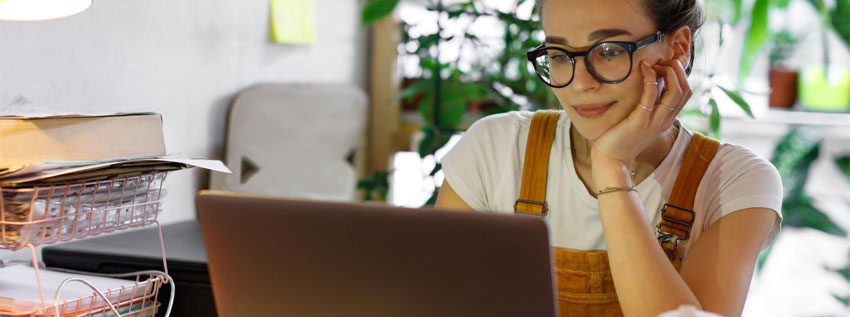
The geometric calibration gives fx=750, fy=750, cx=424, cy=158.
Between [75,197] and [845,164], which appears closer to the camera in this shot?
[75,197]

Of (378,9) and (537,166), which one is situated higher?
(378,9)

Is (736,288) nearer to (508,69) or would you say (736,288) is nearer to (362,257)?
(362,257)

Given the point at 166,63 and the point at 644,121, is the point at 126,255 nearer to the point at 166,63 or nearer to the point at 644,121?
the point at 166,63

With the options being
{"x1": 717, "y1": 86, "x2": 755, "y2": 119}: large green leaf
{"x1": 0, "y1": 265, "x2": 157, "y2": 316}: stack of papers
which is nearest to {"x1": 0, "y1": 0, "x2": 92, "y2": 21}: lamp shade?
{"x1": 0, "y1": 265, "x2": 157, "y2": 316}: stack of papers

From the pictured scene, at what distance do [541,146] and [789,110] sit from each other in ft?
5.19

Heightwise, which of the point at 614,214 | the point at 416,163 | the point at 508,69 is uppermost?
the point at 508,69

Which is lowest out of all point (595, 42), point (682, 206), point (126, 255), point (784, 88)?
point (126, 255)

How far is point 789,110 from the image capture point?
2494mm

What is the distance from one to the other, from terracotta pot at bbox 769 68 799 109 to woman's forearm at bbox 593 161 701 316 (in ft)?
5.65

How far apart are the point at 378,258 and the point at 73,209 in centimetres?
48

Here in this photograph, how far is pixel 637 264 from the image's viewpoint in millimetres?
Answer: 1006

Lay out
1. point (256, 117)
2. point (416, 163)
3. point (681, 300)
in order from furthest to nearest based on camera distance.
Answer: point (416, 163)
point (256, 117)
point (681, 300)

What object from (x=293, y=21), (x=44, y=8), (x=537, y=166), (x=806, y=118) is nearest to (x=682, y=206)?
(x=537, y=166)

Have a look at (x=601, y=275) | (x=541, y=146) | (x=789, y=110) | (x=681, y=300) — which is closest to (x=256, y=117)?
(x=541, y=146)
